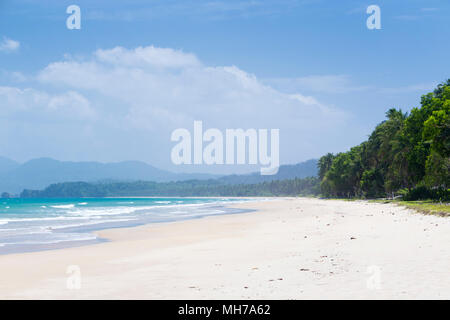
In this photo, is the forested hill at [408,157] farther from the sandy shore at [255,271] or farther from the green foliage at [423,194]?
the sandy shore at [255,271]

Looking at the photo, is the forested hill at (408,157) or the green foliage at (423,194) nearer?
the forested hill at (408,157)

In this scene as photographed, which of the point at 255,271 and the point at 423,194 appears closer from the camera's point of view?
the point at 255,271

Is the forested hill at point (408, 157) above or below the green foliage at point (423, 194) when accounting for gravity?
above

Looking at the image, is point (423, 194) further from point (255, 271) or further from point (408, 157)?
point (255, 271)

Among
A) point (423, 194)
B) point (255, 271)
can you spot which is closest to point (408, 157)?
point (423, 194)

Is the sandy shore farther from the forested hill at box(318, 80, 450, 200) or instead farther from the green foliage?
the green foliage

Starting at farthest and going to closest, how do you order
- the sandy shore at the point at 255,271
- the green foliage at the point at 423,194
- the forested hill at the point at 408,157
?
the green foliage at the point at 423,194 < the forested hill at the point at 408,157 < the sandy shore at the point at 255,271

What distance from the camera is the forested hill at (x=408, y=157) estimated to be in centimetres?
3425

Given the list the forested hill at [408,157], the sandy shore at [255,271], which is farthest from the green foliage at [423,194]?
the sandy shore at [255,271]

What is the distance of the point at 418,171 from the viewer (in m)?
47.7

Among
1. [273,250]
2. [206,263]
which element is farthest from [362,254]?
[206,263]

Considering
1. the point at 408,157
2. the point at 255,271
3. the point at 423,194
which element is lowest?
the point at 423,194

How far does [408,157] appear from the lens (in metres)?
47.1
